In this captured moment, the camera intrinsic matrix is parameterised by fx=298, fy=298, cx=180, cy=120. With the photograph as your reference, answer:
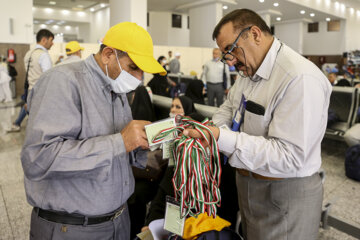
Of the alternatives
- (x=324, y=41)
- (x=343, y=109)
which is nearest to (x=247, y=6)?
(x=324, y=41)

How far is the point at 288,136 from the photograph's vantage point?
1211 mm

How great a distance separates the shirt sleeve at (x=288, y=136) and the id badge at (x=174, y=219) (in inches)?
18.4

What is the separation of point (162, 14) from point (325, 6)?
400 inches

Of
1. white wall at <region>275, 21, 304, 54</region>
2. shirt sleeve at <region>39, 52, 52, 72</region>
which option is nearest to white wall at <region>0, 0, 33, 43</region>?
shirt sleeve at <region>39, 52, 52, 72</region>

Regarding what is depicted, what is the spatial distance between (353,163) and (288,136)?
331 centimetres

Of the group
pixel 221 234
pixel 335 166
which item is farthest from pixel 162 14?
pixel 221 234

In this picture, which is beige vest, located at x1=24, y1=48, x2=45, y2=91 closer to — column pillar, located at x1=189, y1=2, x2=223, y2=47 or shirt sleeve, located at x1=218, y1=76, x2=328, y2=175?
shirt sleeve, located at x1=218, y1=76, x2=328, y2=175

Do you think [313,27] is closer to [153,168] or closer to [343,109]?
[343,109]

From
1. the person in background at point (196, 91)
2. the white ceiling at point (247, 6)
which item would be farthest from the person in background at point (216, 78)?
the white ceiling at point (247, 6)

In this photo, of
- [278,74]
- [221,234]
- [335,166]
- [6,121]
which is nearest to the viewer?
[278,74]

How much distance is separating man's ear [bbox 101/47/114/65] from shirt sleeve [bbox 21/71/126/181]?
185 mm

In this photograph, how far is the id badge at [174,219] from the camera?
1521 mm

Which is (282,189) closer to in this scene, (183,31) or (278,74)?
(278,74)

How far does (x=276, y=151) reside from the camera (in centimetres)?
121
